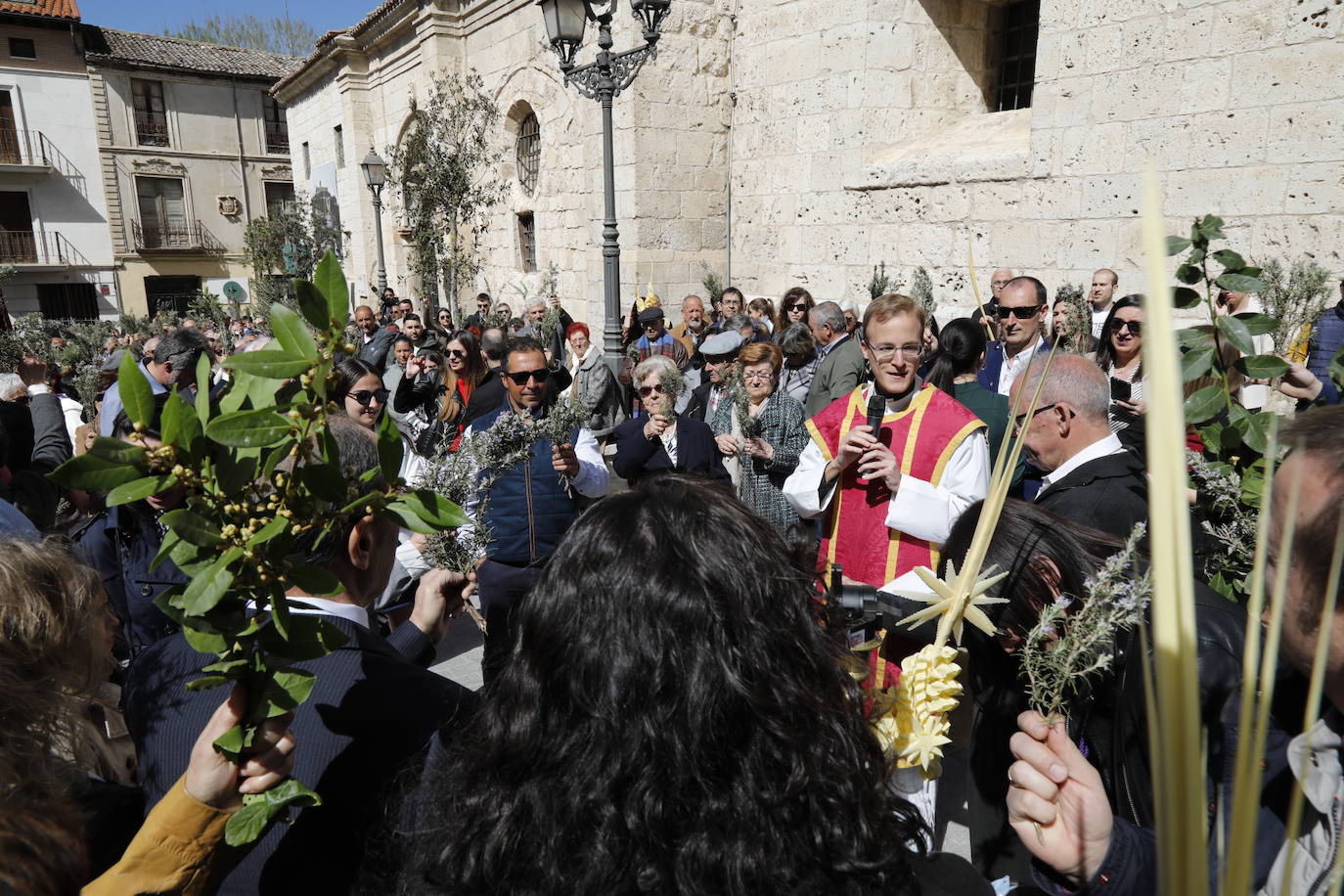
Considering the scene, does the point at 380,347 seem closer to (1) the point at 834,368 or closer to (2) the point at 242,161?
(1) the point at 834,368

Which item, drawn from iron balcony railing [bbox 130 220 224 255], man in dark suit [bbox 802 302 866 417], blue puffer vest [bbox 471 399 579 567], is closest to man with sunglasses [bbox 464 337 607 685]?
blue puffer vest [bbox 471 399 579 567]

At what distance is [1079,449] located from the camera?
8.41 ft

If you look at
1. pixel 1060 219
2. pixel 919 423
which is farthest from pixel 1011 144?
pixel 919 423

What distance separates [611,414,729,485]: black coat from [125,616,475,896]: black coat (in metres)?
2.68

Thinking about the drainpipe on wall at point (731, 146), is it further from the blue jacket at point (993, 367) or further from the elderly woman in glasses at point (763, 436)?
the elderly woman in glasses at point (763, 436)

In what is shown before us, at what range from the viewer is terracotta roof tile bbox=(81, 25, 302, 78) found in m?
28.1

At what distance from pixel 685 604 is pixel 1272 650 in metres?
0.71

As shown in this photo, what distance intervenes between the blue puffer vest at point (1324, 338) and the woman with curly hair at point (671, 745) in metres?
5.50

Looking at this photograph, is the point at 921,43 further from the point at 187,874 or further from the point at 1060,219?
the point at 187,874

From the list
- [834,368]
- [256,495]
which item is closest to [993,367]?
[834,368]

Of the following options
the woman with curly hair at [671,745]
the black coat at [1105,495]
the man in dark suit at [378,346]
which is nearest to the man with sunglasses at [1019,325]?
the black coat at [1105,495]

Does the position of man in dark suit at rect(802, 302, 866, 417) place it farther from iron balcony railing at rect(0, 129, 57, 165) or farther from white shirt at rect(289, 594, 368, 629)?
iron balcony railing at rect(0, 129, 57, 165)

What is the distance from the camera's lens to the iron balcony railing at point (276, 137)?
106 feet

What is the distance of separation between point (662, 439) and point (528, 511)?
110 cm
